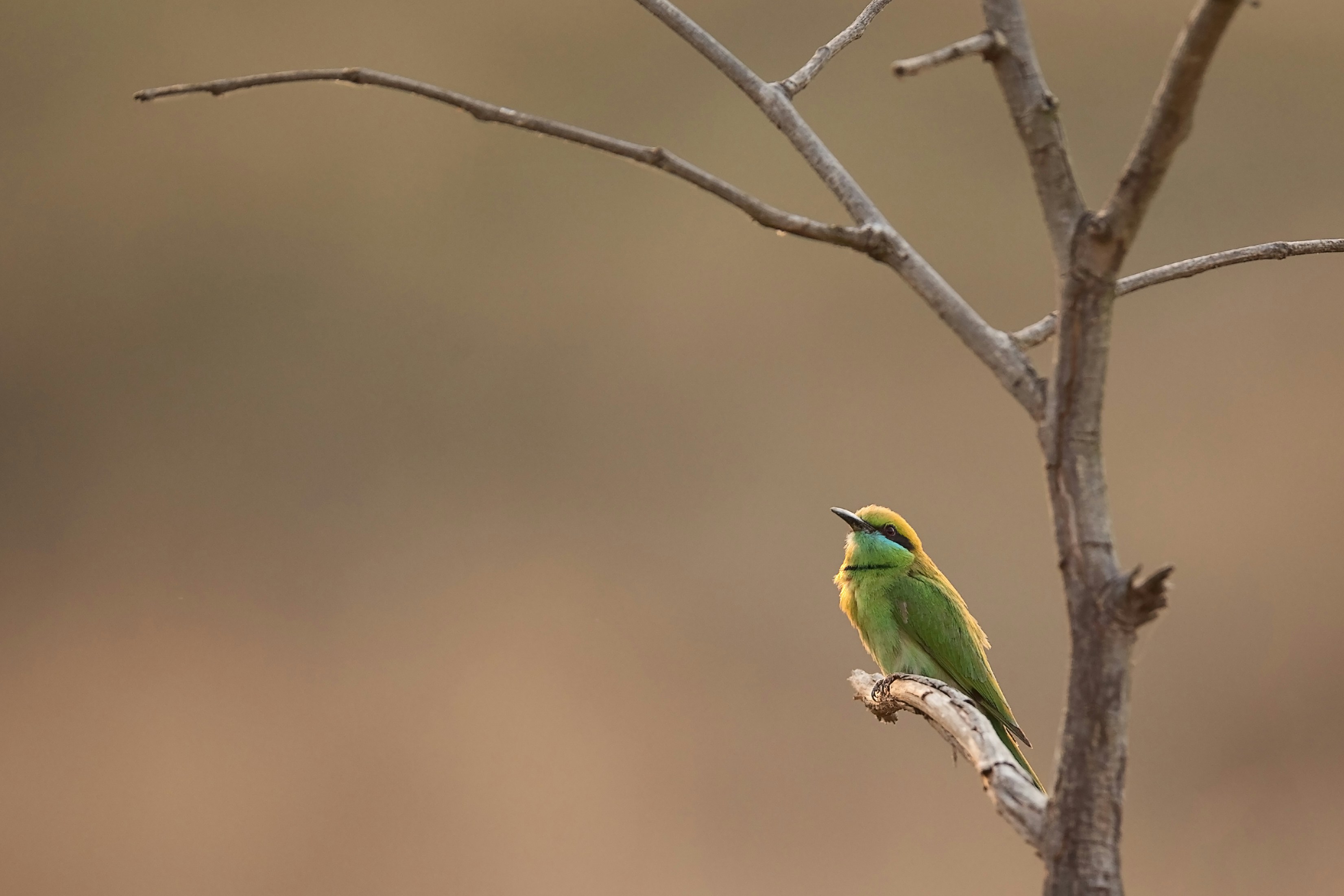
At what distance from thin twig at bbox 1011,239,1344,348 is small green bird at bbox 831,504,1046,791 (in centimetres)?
132

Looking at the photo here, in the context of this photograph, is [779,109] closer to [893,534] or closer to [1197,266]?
[1197,266]

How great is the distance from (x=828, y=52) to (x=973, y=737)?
77cm

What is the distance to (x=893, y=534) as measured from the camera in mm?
2531

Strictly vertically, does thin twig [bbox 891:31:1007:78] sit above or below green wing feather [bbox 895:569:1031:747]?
below

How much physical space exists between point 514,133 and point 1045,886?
15.8 ft

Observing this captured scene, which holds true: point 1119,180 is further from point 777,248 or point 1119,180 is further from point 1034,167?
point 777,248

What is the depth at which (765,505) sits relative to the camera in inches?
194

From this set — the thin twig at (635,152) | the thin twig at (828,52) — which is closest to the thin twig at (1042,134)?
the thin twig at (635,152)

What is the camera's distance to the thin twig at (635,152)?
83 centimetres

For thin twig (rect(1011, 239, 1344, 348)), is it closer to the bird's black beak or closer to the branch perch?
the branch perch

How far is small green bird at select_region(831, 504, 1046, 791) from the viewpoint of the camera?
236 centimetres

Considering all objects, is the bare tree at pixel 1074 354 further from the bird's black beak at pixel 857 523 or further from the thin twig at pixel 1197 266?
the bird's black beak at pixel 857 523

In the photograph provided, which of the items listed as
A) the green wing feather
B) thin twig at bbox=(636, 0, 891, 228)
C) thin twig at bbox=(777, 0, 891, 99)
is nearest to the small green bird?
the green wing feather

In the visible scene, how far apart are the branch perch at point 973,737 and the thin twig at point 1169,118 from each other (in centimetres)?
47
